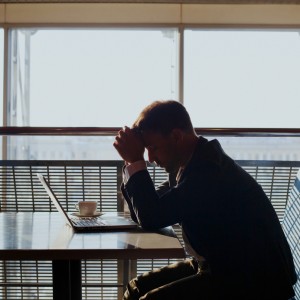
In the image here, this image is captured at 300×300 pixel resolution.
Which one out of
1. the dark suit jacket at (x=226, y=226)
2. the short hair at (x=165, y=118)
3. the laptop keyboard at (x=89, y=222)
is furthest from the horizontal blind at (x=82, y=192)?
the dark suit jacket at (x=226, y=226)

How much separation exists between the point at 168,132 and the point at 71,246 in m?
0.51

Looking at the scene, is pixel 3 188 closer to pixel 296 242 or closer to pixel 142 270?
→ pixel 142 270

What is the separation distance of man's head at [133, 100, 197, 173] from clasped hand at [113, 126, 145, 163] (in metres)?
0.02

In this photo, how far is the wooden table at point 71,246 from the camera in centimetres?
128

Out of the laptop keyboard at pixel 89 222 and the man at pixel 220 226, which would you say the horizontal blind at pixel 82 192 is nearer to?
the laptop keyboard at pixel 89 222

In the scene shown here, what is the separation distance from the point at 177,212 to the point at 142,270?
97 cm

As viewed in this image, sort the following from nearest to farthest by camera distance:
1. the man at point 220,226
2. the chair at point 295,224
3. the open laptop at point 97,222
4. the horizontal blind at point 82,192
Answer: the man at point 220,226, the open laptop at point 97,222, the chair at point 295,224, the horizontal blind at point 82,192

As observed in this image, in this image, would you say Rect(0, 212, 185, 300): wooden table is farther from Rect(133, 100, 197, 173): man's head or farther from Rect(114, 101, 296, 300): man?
Rect(133, 100, 197, 173): man's head

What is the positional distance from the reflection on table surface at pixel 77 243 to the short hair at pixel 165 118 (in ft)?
1.15

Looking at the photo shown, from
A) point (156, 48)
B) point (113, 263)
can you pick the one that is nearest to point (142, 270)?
point (113, 263)

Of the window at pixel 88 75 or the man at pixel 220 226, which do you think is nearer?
the man at pixel 220 226

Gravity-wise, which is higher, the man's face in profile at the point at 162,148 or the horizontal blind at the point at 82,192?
the man's face in profile at the point at 162,148

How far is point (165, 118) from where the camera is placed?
1599 mm

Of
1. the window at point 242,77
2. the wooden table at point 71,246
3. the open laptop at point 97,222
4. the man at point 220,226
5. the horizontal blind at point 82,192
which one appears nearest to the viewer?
the wooden table at point 71,246
